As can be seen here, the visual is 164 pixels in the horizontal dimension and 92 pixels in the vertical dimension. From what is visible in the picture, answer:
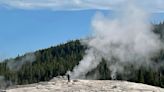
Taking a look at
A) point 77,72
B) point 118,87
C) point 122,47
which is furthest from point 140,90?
point 122,47

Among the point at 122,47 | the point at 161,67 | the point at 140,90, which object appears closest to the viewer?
the point at 140,90

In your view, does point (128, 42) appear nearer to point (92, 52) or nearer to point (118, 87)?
point (92, 52)

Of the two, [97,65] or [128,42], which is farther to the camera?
[128,42]

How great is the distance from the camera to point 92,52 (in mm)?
139500

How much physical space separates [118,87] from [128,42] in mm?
142108

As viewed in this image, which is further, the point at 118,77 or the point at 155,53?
the point at 155,53

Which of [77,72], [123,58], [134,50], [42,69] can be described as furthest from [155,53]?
[77,72]

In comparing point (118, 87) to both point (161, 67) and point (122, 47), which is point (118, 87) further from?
point (122, 47)

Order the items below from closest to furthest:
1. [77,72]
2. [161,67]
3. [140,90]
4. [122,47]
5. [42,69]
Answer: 1. [140,90]
2. [77,72]
3. [161,67]
4. [42,69]
5. [122,47]

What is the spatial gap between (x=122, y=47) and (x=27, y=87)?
13521cm

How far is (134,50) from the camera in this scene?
605 feet

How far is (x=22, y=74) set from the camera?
168875 millimetres

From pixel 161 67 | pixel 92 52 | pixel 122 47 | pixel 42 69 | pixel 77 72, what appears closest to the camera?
pixel 77 72

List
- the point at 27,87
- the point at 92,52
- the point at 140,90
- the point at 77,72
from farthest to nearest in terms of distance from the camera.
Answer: the point at 92,52 → the point at 77,72 → the point at 27,87 → the point at 140,90
